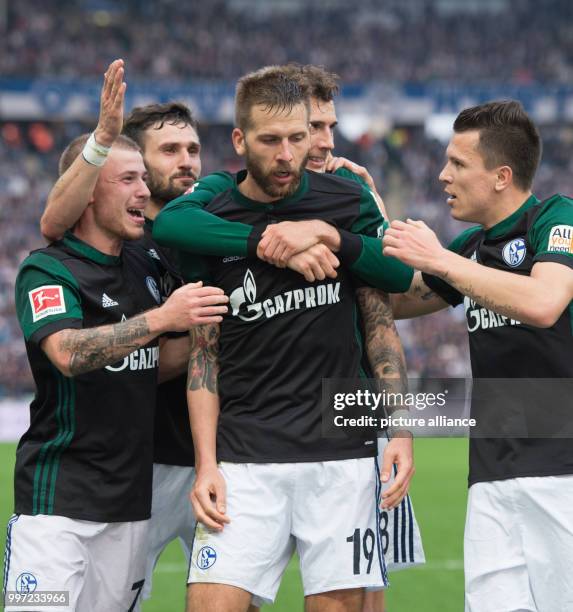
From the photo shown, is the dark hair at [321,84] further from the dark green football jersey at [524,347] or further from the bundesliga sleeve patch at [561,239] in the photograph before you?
the bundesliga sleeve patch at [561,239]

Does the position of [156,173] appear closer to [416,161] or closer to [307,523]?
[307,523]

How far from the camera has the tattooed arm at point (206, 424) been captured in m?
3.92

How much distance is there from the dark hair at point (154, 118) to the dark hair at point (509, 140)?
6.09 ft

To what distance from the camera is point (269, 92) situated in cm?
402

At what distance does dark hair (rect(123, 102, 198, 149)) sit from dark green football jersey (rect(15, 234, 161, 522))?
4.23 feet

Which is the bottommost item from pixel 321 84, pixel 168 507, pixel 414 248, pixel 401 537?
pixel 401 537

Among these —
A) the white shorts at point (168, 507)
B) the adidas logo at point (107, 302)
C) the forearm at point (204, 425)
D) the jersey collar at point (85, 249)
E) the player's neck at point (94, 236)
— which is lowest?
the white shorts at point (168, 507)

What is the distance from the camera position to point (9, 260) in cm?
2527

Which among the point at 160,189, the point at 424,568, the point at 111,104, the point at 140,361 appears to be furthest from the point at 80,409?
the point at 424,568

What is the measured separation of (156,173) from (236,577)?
2.37m

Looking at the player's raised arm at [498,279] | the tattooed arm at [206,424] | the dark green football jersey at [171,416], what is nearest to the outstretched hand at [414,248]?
the player's raised arm at [498,279]

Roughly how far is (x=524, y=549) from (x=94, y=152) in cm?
236

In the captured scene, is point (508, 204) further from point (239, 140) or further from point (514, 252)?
point (239, 140)

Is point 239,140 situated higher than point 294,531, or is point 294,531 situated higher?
point 239,140
